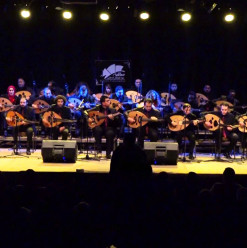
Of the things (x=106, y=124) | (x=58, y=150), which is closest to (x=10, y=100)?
(x=106, y=124)

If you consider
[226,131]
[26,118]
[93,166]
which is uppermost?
[26,118]

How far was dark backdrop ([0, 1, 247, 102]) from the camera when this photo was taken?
16.4m

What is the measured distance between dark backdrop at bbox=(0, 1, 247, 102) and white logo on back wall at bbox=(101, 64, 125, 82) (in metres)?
0.45

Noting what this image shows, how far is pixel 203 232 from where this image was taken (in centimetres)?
457

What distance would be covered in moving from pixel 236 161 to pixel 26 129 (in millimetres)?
5707

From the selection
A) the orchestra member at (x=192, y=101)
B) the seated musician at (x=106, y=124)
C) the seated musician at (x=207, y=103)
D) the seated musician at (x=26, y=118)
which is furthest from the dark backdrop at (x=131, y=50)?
the seated musician at (x=106, y=124)

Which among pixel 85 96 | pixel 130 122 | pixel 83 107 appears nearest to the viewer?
pixel 130 122

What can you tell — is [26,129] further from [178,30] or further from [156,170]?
[178,30]

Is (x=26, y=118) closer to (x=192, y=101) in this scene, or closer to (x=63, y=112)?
(x=63, y=112)

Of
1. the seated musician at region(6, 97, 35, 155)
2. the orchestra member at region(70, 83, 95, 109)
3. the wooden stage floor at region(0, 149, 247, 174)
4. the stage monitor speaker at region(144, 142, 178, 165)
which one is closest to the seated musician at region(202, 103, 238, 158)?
the wooden stage floor at region(0, 149, 247, 174)

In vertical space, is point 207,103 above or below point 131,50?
below

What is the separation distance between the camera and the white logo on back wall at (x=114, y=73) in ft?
54.2

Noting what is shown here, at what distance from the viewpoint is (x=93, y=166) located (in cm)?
993

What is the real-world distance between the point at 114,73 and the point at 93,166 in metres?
7.22
